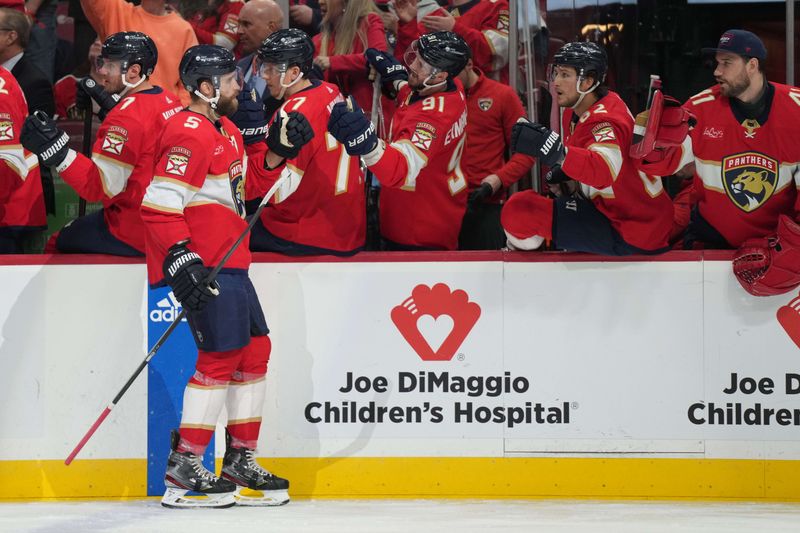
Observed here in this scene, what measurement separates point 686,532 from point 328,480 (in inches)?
55.2

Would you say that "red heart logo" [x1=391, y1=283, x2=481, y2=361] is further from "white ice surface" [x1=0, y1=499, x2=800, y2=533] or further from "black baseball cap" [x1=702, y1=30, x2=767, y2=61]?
"black baseball cap" [x1=702, y1=30, x2=767, y2=61]

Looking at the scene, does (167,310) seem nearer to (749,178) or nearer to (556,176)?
(556,176)

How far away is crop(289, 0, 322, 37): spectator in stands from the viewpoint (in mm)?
6238

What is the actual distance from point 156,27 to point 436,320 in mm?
1934

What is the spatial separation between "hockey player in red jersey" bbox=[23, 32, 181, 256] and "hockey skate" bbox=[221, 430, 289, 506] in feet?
2.85

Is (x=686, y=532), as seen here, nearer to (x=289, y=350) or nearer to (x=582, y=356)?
(x=582, y=356)

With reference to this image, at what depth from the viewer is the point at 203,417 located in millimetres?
4801

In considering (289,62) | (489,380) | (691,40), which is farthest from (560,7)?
(489,380)

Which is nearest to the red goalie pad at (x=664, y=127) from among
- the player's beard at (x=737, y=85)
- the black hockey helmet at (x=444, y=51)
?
the player's beard at (x=737, y=85)

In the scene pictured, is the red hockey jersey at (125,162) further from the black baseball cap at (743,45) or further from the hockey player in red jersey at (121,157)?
the black baseball cap at (743,45)

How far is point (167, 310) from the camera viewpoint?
512 centimetres

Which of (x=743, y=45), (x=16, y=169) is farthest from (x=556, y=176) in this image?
(x=16, y=169)

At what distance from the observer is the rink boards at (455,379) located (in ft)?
16.8

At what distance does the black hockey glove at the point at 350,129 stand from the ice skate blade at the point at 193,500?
134 centimetres
